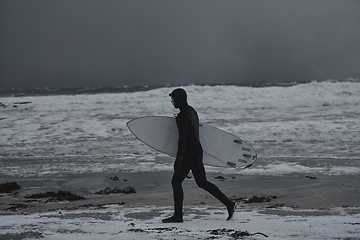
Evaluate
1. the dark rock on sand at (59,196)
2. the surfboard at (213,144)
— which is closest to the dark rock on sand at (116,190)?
the dark rock on sand at (59,196)

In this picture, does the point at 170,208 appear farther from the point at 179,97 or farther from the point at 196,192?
the point at 179,97

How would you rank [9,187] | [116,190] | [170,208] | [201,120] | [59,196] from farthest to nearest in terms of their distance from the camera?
[201,120], [9,187], [116,190], [59,196], [170,208]

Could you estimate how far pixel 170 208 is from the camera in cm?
493

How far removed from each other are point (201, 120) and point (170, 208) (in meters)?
10.8

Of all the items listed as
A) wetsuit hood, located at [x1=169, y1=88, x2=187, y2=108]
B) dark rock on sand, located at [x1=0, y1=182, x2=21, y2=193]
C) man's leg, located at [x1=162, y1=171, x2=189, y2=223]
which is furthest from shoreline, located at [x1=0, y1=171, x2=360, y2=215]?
wetsuit hood, located at [x1=169, y1=88, x2=187, y2=108]

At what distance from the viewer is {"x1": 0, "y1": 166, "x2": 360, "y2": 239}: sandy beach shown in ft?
11.5

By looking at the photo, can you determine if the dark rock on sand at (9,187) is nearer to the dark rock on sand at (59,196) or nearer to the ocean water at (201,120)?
the dark rock on sand at (59,196)

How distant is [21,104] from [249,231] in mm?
18735

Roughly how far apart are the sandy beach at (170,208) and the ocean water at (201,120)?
2.50ft

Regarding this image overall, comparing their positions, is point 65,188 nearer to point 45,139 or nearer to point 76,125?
point 45,139

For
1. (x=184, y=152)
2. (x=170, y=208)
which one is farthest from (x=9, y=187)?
(x=184, y=152)

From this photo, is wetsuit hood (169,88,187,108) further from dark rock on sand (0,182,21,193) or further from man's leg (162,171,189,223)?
dark rock on sand (0,182,21,193)

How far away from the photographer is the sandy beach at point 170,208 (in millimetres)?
3510

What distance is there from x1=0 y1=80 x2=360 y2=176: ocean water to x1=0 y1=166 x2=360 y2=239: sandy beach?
762 millimetres
